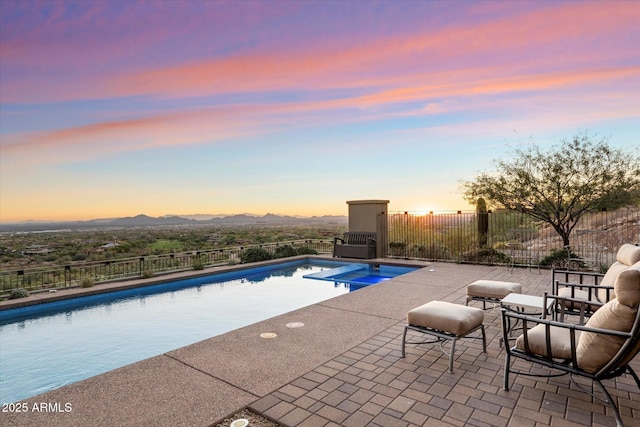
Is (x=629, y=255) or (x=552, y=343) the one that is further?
(x=629, y=255)

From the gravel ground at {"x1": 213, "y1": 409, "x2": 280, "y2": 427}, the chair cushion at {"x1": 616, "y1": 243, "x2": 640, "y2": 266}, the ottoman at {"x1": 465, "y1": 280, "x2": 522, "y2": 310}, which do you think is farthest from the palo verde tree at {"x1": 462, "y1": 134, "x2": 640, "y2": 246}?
the gravel ground at {"x1": 213, "y1": 409, "x2": 280, "y2": 427}

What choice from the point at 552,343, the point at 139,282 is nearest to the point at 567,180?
the point at 552,343

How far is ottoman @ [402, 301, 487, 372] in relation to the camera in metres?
3.31

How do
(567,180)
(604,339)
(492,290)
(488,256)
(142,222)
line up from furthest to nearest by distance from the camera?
(142,222)
(567,180)
(488,256)
(492,290)
(604,339)

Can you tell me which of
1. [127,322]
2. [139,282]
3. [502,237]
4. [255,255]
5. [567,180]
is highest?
[567,180]

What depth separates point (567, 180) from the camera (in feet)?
33.8

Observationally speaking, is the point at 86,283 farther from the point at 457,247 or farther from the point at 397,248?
the point at 457,247

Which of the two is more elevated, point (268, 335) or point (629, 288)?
point (629, 288)

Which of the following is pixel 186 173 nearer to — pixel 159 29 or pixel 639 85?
pixel 159 29

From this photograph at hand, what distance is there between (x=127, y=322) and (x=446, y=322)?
18.4ft

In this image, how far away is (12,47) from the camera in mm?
7742

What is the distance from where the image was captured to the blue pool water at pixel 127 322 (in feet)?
14.9

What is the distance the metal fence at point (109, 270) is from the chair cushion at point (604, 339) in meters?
9.31

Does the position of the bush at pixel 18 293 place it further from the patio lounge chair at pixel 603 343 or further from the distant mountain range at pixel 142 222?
the distant mountain range at pixel 142 222
